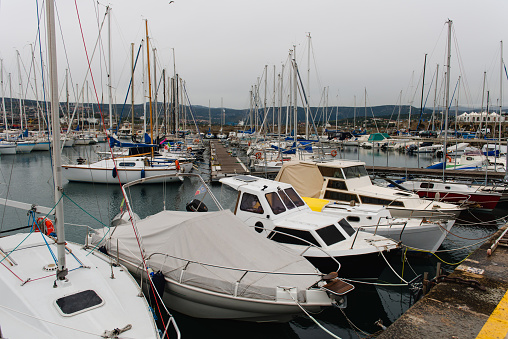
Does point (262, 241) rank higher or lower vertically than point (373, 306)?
higher

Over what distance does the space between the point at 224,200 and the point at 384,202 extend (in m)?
12.0

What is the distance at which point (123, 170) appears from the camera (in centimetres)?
2719

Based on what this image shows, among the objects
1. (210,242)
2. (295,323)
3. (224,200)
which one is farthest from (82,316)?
(224,200)

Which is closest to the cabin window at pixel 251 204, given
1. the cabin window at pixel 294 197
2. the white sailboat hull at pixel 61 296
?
the cabin window at pixel 294 197

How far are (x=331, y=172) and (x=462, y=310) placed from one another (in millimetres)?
9642

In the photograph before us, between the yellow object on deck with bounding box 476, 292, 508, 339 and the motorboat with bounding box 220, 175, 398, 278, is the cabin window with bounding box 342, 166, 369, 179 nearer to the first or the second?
the motorboat with bounding box 220, 175, 398, 278

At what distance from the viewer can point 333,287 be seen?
676 centimetres

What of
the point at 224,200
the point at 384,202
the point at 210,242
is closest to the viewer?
the point at 210,242

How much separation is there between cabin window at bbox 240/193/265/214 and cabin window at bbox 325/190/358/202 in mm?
5313

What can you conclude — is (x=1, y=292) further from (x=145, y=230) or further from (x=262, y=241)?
(x=262, y=241)

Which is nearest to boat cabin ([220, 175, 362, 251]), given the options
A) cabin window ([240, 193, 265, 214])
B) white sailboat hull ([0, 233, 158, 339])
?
cabin window ([240, 193, 265, 214])

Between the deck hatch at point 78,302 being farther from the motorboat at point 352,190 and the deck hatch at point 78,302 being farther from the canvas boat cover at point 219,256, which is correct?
the motorboat at point 352,190

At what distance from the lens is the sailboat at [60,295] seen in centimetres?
514

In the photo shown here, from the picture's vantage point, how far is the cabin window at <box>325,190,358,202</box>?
48.5 ft
